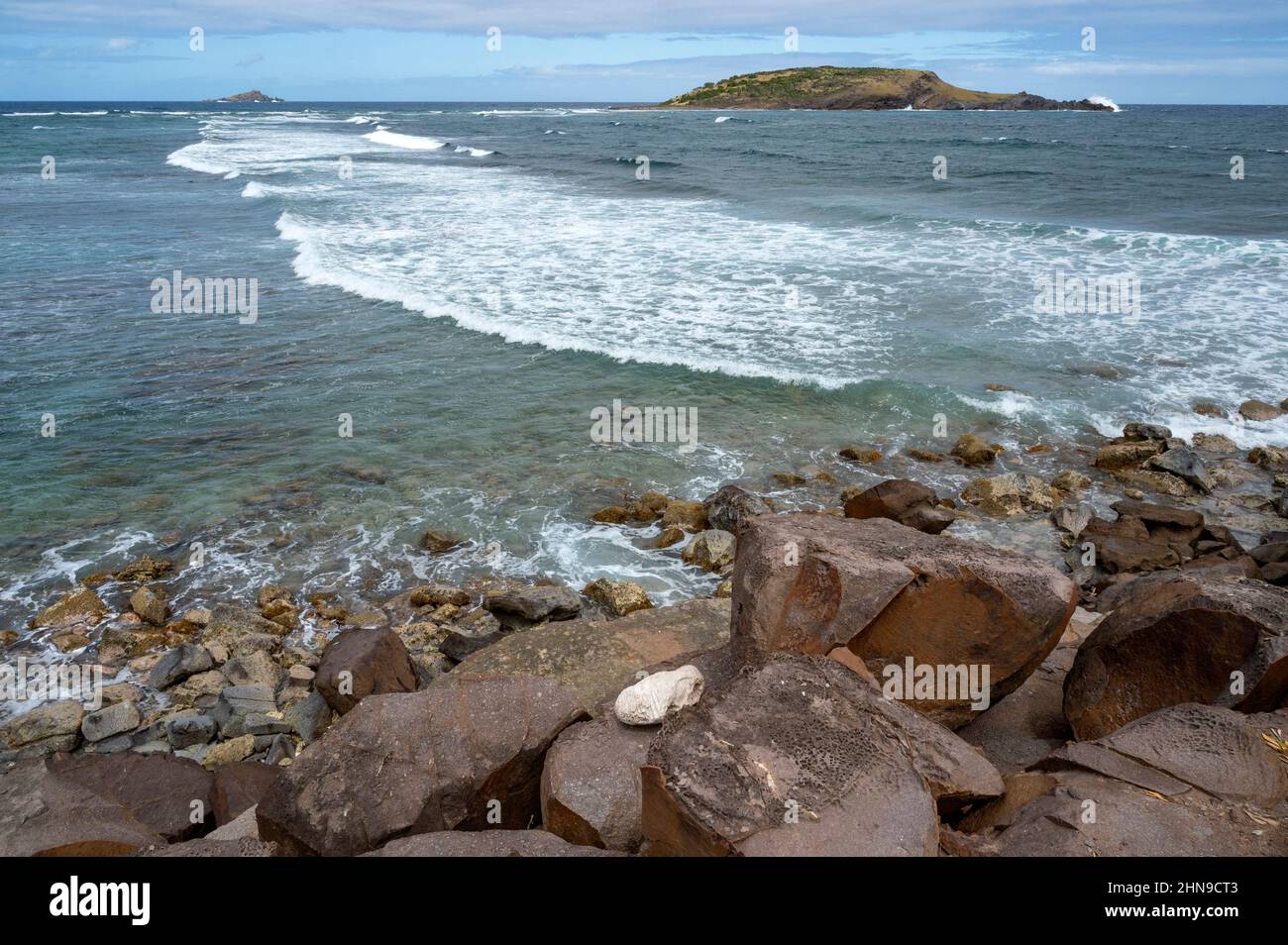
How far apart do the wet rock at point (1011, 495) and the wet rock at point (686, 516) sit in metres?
3.43

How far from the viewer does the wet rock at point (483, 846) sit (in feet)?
11.7

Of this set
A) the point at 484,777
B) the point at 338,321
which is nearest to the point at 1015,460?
the point at 484,777

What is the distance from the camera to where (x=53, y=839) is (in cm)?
464

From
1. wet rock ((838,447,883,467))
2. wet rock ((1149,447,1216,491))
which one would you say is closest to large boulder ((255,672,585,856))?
wet rock ((838,447,883,467))

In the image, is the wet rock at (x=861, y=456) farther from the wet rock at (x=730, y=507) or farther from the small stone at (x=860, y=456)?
the wet rock at (x=730, y=507)

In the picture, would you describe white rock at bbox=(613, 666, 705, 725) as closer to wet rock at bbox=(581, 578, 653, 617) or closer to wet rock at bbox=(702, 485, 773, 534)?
wet rock at bbox=(581, 578, 653, 617)

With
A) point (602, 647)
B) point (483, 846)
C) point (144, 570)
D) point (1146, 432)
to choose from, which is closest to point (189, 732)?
point (144, 570)

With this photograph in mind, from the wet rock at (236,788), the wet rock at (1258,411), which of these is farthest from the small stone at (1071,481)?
the wet rock at (236,788)

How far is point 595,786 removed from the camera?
4.30 meters

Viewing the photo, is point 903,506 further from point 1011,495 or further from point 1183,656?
point 1183,656

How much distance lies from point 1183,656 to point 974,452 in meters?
7.51
